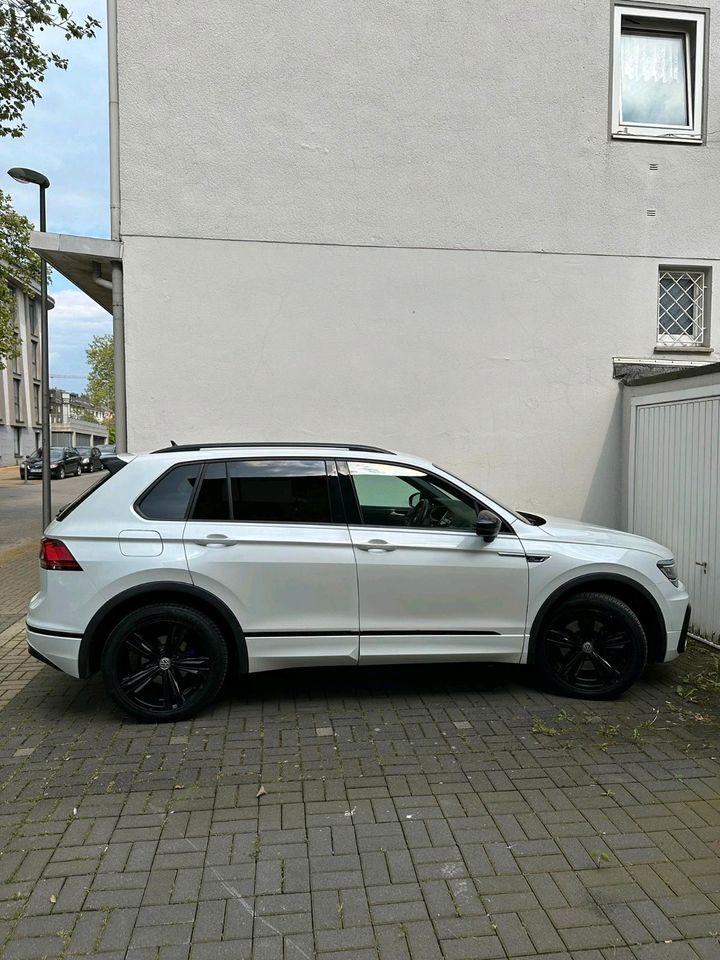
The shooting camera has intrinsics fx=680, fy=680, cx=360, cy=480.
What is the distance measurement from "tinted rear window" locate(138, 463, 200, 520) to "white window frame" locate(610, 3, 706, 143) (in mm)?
6748

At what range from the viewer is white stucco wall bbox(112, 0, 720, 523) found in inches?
294

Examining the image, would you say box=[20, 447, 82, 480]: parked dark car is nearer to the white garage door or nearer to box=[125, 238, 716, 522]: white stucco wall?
box=[125, 238, 716, 522]: white stucco wall

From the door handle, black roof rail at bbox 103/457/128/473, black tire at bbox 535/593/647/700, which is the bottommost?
black tire at bbox 535/593/647/700

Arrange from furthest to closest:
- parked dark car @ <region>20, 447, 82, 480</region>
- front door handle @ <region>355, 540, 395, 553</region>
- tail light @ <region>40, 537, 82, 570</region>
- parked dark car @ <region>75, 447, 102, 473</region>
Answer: parked dark car @ <region>75, 447, 102, 473</region>
parked dark car @ <region>20, 447, 82, 480</region>
front door handle @ <region>355, 540, 395, 553</region>
tail light @ <region>40, 537, 82, 570</region>

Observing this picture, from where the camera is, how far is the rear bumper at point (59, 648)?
411 cm

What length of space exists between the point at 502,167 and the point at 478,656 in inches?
232

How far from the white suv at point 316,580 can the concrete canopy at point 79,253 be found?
13.2 ft

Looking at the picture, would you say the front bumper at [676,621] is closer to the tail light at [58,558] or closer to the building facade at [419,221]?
the building facade at [419,221]

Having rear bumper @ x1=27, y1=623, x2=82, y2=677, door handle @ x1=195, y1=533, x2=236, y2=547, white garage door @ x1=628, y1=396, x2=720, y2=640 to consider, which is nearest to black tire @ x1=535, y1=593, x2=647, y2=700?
white garage door @ x1=628, y1=396, x2=720, y2=640

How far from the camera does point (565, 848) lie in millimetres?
2943

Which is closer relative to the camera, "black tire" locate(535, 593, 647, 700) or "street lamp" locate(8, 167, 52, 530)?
"black tire" locate(535, 593, 647, 700)

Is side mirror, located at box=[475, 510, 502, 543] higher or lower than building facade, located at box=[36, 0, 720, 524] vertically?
lower

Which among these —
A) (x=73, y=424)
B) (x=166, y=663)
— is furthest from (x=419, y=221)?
(x=73, y=424)

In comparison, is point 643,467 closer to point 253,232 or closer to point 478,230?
point 478,230
